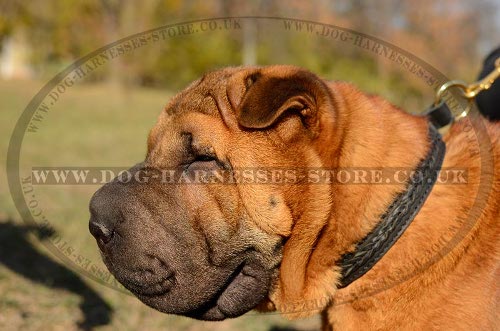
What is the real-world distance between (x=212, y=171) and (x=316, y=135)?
0.53m

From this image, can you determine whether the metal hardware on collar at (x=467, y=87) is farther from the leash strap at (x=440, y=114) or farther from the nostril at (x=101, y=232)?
the nostril at (x=101, y=232)

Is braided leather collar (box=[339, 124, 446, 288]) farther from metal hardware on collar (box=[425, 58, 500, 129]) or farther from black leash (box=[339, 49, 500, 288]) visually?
metal hardware on collar (box=[425, 58, 500, 129])

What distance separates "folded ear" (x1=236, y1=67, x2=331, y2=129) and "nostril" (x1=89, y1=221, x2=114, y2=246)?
80 centimetres

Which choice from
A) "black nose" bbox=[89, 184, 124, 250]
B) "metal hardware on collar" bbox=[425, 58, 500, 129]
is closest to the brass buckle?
"metal hardware on collar" bbox=[425, 58, 500, 129]

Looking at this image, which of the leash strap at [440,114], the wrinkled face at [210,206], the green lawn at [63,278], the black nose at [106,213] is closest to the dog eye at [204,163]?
the wrinkled face at [210,206]

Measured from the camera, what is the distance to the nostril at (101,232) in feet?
8.69

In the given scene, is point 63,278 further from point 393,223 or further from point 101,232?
point 393,223

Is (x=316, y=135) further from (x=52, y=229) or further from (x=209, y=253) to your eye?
(x=52, y=229)

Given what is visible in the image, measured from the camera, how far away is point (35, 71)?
38.2 m

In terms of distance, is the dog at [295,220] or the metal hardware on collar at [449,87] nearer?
the dog at [295,220]

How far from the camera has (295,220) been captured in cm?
268

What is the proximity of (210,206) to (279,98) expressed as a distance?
599 millimetres

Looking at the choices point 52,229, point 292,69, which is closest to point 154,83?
point 52,229

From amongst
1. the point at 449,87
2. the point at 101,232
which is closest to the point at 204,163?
the point at 101,232
